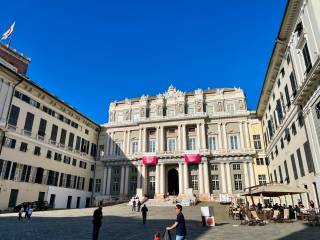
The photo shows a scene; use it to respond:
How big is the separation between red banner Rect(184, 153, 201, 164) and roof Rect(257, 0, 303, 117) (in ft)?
49.5

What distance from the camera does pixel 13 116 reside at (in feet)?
113

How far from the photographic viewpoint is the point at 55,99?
4228 cm

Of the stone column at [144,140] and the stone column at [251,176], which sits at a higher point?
the stone column at [144,140]

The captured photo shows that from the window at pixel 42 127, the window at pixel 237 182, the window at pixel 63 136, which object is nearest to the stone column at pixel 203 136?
the window at pixel 237 182

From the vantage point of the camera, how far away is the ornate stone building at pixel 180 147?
1818 inches

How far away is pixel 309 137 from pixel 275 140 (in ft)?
46.2

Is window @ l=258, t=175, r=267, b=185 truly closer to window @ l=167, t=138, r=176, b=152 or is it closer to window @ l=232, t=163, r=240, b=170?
window @ l=232, t=163, r=240, b=170

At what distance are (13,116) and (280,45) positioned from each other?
112 feet

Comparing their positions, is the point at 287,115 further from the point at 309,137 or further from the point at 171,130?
the point at 171,130

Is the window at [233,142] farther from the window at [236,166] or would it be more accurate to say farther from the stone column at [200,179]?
the stone column at [200,179]

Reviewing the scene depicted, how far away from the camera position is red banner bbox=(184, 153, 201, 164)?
4609 centimetres

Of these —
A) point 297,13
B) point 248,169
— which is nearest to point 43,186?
point 248,169

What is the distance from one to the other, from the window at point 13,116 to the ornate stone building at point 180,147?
70.3 feet

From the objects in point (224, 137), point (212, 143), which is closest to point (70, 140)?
point (212, 143)
